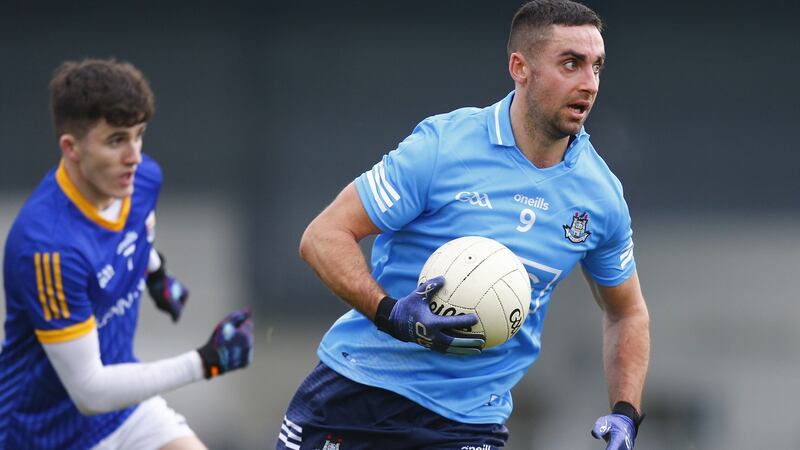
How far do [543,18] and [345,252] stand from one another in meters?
1.03

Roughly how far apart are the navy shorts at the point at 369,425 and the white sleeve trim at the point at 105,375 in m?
0.42

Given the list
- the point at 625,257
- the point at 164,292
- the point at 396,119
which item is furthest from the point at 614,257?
the point at 396,119

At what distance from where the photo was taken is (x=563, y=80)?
14.7 ft

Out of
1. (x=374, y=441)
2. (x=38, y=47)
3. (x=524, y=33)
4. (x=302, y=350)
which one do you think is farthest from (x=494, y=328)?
(x=38, y=47)

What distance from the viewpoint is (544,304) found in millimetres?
4629

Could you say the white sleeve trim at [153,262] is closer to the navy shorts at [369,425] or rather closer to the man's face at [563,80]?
the navy shorts at [369,425]

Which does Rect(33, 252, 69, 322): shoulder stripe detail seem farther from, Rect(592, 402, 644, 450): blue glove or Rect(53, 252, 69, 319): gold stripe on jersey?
Rect(592, 402, 644, 450): blue glove

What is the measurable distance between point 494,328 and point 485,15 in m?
5.30

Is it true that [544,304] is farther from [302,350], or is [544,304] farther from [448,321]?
[302,350]

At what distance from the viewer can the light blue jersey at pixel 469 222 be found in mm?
4402

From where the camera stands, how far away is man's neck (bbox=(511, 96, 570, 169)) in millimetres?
4527

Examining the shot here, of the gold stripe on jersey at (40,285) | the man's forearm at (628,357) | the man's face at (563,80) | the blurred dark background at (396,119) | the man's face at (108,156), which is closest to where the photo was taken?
the gold stripe on jersey at (40,285)

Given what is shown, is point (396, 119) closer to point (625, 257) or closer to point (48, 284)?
point (625, 257)

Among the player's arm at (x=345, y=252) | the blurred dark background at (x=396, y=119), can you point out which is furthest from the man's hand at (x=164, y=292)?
the blurred dark background at (x=396, y=119)
